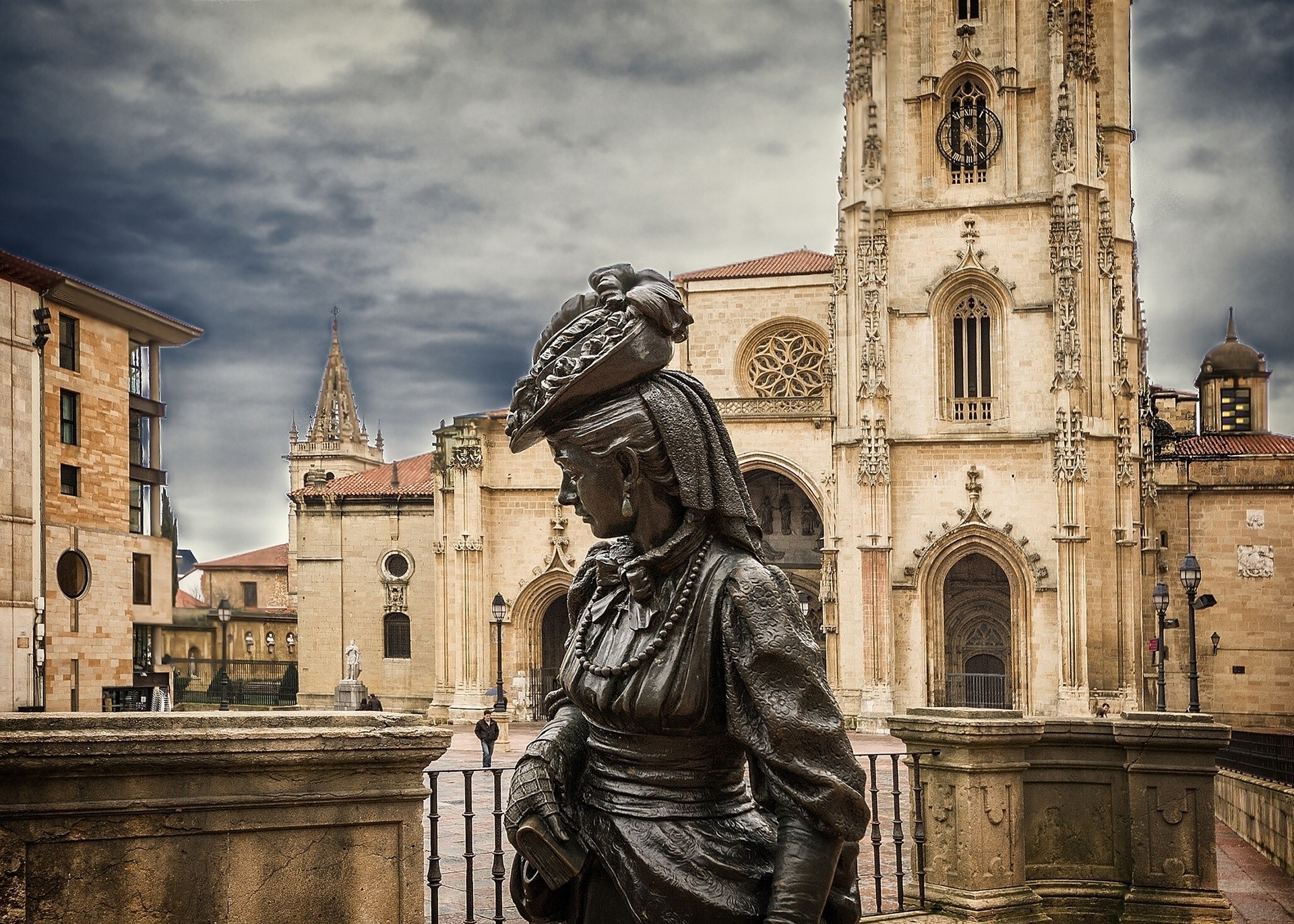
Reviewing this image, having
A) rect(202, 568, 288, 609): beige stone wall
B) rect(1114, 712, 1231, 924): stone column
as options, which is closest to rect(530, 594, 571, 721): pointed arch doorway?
rect(1114, 712, 1231, 924): stone column

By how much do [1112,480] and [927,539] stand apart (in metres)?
4.58

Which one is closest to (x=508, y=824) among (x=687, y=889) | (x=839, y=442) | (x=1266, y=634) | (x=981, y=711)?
(x=687, y=889)

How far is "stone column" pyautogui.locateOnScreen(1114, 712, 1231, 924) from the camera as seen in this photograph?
21.6 ft

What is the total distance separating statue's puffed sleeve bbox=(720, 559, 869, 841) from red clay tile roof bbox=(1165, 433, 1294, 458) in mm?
41953

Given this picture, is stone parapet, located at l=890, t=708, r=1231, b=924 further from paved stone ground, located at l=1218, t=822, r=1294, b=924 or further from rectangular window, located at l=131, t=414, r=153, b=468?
rectangular window, located at l=131, t=414, r=153, b=468

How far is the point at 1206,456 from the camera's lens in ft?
136

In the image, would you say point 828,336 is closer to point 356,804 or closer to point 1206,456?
point 1206,456

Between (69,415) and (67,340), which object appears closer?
(69,415)

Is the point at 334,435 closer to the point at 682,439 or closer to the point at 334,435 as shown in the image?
the point at 334,435

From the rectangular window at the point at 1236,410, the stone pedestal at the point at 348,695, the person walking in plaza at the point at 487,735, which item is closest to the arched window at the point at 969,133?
the person walking in plaza at the point at 487,735

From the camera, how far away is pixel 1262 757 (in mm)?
15727

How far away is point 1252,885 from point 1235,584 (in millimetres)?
32341

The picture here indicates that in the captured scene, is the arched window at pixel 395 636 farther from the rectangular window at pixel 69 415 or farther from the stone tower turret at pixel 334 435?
the stone tower turret at pixel 334 435

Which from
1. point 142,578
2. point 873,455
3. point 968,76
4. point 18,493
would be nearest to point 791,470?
point 873,455
